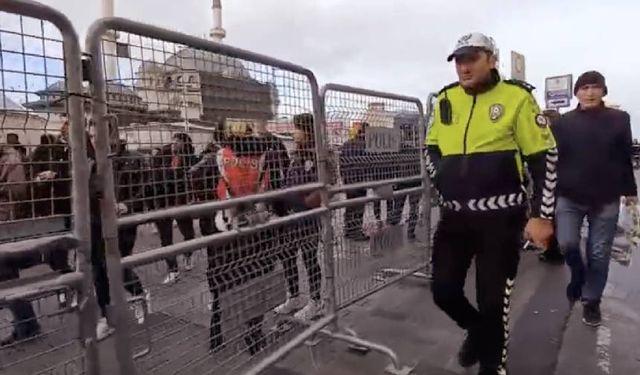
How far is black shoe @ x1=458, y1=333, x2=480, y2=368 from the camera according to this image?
3227 millimetres

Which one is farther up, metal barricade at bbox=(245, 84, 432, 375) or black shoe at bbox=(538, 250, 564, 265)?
metal barricade at bbox=(245, 84, 432, 375)

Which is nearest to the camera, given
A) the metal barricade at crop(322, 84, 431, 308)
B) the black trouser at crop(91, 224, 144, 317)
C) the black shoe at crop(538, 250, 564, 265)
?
the black trouser at crop(91, 224, 144, 317)

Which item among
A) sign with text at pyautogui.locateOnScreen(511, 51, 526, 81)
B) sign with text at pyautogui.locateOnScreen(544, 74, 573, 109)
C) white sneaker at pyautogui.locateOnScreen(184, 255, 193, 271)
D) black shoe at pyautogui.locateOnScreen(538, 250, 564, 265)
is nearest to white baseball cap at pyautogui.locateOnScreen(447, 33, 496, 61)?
white sneaker at pyautogui.locateOnScreen(184, 255, 193, 271)

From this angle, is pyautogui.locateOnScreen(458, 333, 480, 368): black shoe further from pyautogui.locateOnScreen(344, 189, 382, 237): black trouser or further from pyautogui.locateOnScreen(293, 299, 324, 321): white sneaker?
pyautogui.locateOnScreen(344, 189, 382, 237): black trouser

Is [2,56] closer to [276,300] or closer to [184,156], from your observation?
[184,156]

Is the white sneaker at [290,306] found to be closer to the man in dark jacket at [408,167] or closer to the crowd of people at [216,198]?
the crowd of people at [216,198]

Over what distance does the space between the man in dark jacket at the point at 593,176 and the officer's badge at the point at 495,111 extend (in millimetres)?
1634

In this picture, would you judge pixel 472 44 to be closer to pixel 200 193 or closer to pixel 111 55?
pixel 200 193

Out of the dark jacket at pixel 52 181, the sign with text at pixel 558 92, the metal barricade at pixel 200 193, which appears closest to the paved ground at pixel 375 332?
the metal barricade at pixel 200 193

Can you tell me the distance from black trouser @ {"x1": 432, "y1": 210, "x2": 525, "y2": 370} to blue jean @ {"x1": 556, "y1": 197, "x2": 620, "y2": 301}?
4.96ft

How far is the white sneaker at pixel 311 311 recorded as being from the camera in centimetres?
351

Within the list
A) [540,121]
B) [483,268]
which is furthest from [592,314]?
[540,121]

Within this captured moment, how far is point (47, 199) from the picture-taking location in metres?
1.80

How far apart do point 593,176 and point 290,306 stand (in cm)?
251
